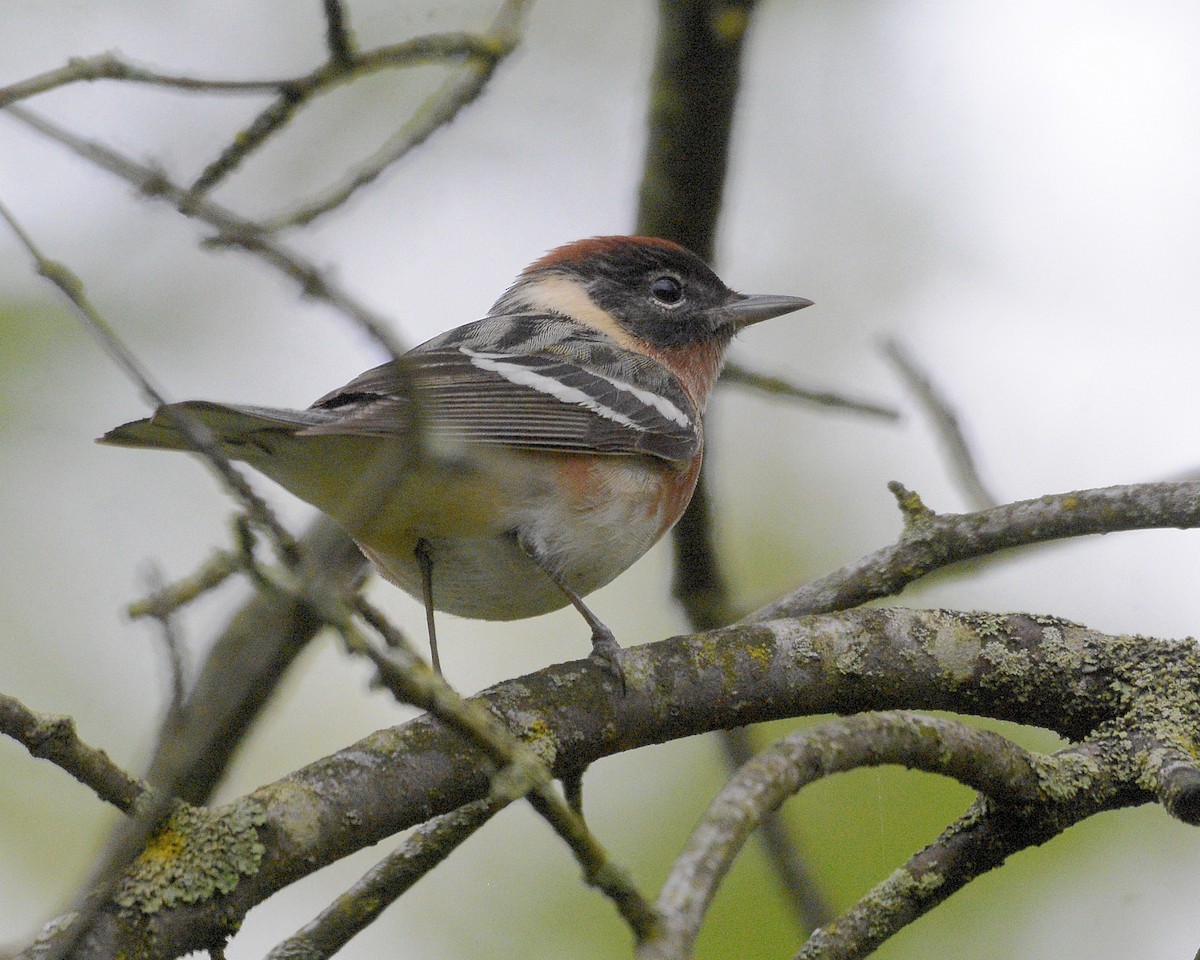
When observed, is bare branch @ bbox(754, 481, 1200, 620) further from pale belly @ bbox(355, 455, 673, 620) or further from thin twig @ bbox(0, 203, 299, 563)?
thin twig @ bbox(0, 203, 299, 563)

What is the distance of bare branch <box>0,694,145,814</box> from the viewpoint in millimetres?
2305

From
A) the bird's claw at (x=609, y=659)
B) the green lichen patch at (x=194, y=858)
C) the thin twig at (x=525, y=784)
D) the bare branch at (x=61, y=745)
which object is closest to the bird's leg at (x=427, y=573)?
the bird's claw at (x=609, y=659)

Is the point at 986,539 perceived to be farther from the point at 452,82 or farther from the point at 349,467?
the point at 452,82

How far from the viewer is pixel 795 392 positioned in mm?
5355

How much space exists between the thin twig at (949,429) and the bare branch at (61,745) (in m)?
3.57

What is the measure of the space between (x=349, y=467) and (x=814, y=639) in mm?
1534

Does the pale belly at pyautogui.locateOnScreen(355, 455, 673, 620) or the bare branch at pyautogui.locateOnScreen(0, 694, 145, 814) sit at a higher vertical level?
the pale belly at pyautogui.locateOnScreen(355, 455, 673, 620)

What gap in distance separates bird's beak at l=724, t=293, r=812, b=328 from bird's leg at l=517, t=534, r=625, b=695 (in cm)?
211

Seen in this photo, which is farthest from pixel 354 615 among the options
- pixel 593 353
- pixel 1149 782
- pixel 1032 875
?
pixel 1032 875

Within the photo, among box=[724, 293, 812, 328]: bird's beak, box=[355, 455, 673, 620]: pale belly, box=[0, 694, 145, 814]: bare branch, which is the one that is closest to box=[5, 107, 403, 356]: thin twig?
box=[0, 694, 145, 814]: bare branch

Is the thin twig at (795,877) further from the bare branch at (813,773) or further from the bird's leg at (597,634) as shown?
the bare branch at (813,773)

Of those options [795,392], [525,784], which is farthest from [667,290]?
[525,784]

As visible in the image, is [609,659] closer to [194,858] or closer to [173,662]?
[194,858]

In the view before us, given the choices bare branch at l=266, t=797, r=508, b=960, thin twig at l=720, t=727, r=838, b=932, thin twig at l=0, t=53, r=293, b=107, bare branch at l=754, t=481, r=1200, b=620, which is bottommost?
thin twig at l=720, t=727, r=838, b=932
